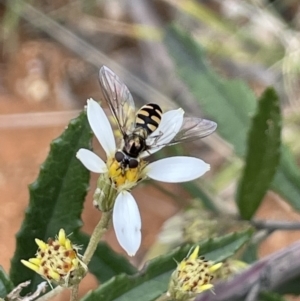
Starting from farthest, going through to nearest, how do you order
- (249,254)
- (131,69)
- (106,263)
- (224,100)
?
(131,69) < (224,100) < (249,254) < (106,263)

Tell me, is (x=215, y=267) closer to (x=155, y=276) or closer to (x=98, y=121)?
(x=155, y=276)

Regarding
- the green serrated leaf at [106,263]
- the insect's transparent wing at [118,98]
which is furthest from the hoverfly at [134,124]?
the green serrated leaf at [106,263]

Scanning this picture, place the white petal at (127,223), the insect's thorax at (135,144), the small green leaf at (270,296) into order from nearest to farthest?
1. the white petal at (127,223)
2. the insect's thorax at (135,144)
3. the small green leaf at (270,296)

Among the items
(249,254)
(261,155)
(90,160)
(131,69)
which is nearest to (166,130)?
(90,160)

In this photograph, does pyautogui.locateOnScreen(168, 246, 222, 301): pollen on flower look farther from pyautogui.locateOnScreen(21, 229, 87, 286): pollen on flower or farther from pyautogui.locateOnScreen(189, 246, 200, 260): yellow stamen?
pyautogui.locateOnScreen(21, 229, 87, 286): pollen on flower

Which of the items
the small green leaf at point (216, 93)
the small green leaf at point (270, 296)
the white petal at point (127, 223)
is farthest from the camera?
the small green leaf at point (216, 93)

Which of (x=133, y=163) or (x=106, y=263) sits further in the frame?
(x=106, y=263)

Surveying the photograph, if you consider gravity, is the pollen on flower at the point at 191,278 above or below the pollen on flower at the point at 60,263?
below

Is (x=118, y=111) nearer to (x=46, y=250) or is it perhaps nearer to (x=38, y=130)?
(x=46, y=250)

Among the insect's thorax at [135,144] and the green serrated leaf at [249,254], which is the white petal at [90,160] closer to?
the insect's thorax at [135,144]
